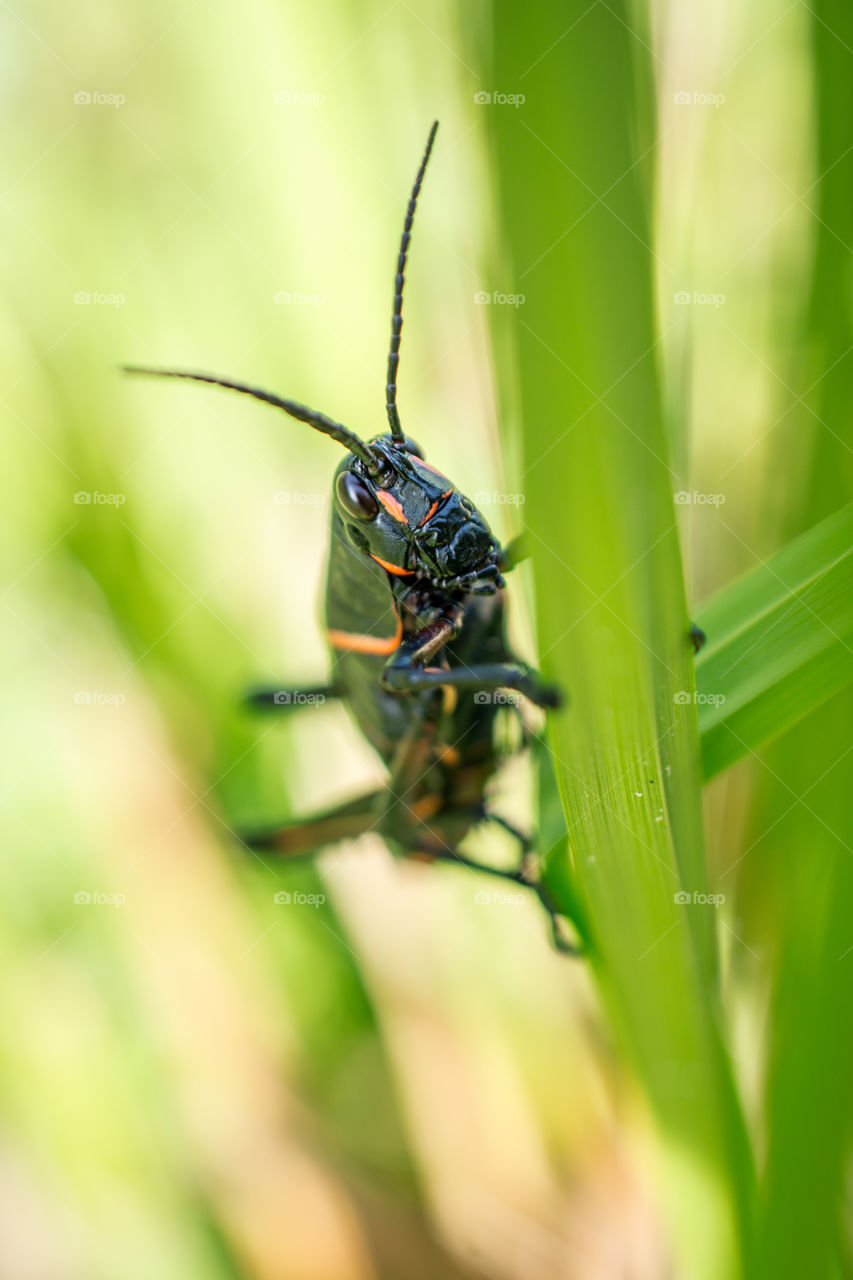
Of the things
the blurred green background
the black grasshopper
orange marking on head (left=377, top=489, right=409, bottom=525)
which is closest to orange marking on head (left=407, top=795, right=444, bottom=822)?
the black grasshopper

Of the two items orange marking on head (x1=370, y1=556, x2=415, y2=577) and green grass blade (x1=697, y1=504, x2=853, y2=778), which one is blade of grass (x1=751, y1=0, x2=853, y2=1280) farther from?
orange marking on head (x1=370, y1=556, x2=415, y2=577)

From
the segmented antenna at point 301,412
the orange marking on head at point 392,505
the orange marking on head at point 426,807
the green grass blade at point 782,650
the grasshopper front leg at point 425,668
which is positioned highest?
the segmented antenna at point 301,412

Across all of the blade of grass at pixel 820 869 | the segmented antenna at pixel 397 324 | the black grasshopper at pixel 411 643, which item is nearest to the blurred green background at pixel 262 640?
the black grasshopper at pixel 411 643

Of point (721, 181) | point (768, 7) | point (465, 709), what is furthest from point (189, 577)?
point (768, 7)

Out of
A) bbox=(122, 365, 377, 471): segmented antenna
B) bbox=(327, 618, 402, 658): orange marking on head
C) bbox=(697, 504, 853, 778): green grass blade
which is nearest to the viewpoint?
bbox=(697, 504, 853, 778): green grass blade

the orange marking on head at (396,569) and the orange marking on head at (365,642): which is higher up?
the orange marking on head at (396,569)

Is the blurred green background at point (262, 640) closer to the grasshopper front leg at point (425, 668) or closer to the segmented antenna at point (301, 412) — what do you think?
the grasshopper front leg at point (425, 668)

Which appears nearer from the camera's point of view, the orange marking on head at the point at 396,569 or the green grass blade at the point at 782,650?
the green grass blade at the point at 782,650
